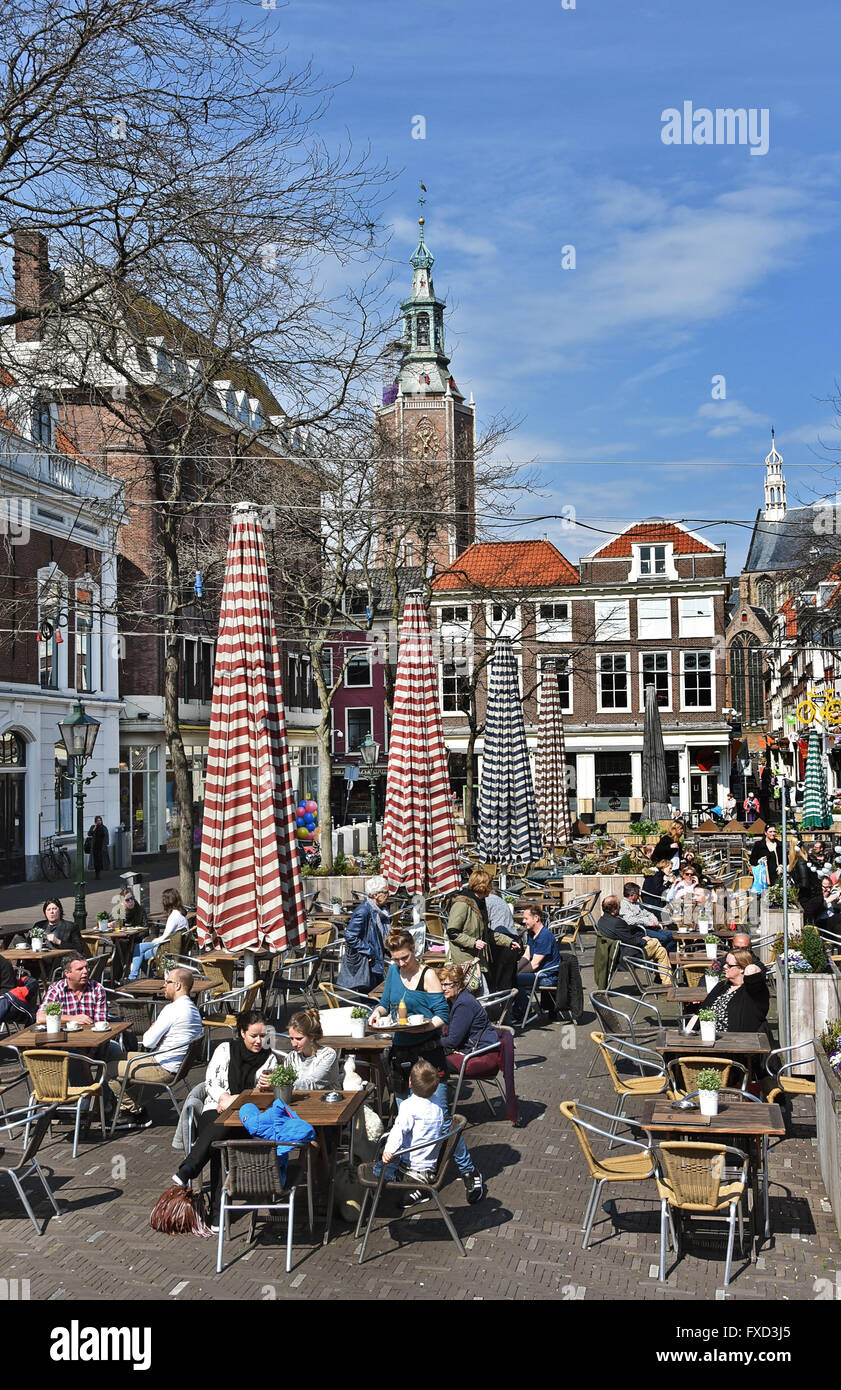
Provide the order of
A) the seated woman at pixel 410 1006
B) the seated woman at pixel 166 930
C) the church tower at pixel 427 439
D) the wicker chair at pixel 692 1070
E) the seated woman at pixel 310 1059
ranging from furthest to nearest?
1. the church tower at pixel 427 439
2. the seated woman at pixel 166 930
3. the seated woman at pixel 410 1006
4. the wicker chair at pixel 692 1070
5. the seated woman at pixel 310 1059

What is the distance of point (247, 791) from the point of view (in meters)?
11.0

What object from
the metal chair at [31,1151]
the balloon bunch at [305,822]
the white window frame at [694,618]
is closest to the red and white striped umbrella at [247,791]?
the metal chair at [31,1151]

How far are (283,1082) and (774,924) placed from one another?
8439 millimetres

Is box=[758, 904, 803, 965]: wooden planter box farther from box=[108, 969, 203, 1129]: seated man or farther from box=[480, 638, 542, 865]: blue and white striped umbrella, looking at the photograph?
box=[108, 969, 203, 1129]: seated man

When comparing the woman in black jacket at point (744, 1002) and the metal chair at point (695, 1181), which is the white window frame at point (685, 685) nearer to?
the woman in black jacket at point (744, 1002)

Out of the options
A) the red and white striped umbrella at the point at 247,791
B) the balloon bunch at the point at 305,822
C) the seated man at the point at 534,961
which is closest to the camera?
the red and white striped umbrella at the point at 247,791

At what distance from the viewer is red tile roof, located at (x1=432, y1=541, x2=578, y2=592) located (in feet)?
184

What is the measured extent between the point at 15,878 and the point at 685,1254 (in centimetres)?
2628

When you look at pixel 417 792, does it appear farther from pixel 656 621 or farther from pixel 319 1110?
pixel 656 621

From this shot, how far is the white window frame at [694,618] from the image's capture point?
2162 inches

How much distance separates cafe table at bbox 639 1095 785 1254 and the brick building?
46.0 m

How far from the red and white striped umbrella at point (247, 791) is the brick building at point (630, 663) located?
140ft

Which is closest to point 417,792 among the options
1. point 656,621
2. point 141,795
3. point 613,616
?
point 141,795
